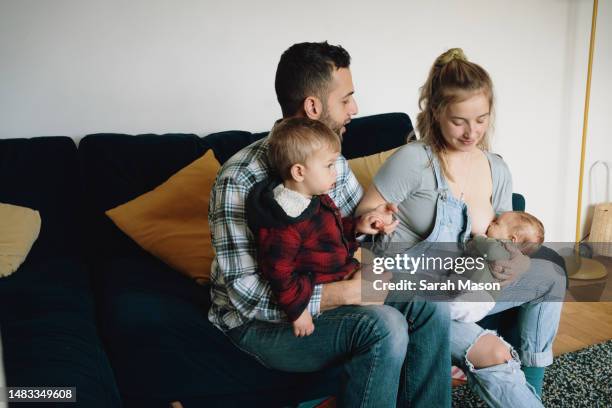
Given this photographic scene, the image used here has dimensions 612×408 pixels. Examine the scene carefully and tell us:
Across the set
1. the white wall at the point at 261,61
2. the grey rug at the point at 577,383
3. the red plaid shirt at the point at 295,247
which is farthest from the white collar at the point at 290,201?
the white wall at the point at 261,61

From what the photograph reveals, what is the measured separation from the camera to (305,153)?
1366 millimetres

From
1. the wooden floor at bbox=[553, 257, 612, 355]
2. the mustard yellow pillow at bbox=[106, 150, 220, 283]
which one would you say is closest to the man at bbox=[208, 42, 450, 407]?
the mustard yellow pillow at bbox=[106, 150, 220, 283]

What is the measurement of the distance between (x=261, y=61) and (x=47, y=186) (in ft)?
3.48

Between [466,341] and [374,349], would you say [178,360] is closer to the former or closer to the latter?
[374,349]

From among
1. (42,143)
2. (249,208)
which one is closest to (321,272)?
(249,208)

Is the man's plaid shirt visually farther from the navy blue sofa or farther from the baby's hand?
the navy blue sofa

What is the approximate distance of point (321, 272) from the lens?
1.46 metres

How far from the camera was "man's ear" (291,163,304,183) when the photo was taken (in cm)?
138

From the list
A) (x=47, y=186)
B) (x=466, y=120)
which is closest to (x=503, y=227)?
(x=466, y=120)

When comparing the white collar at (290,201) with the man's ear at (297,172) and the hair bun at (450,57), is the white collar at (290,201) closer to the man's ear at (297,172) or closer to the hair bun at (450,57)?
the man's ear at (297,172)

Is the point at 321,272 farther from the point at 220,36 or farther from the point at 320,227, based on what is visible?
the point at 220,36

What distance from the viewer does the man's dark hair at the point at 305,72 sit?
1600mm

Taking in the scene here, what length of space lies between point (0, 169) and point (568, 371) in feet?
7.08

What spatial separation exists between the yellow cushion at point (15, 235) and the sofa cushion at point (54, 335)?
0.15 ft
